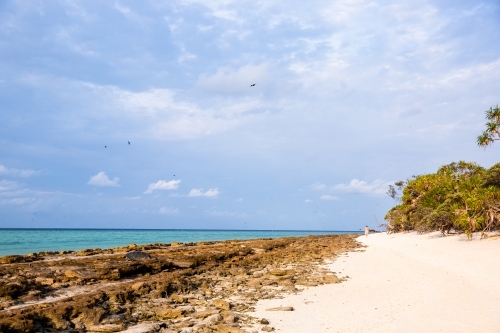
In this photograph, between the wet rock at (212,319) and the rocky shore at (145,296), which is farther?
the wet rock at (212,319)

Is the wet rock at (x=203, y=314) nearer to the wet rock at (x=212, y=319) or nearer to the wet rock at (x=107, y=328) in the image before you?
the wet rock at (x=212, y=319)

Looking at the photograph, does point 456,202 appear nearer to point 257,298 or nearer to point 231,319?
point 257,298

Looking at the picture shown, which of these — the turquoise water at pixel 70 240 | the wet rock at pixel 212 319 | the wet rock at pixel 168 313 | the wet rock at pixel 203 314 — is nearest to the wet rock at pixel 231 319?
the wet rock at pixel 212 319

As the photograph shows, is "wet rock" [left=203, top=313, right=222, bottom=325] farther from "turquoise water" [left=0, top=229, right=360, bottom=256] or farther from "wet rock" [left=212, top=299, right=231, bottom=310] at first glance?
"turquoise water" [left=0, top=229, right=360, bottom=256]

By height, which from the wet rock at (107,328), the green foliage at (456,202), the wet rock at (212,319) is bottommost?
the wet rock at (107,328)

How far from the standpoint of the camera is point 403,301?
969 cm

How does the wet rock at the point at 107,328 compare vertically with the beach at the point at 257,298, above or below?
below

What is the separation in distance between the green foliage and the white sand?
200 inches

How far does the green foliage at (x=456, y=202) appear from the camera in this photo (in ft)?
66.8

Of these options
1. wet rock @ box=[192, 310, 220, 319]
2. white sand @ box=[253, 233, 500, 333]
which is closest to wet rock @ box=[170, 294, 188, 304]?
wet rock @ box=[192, 310, 220, 319]

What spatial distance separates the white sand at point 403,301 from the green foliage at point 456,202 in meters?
5.09

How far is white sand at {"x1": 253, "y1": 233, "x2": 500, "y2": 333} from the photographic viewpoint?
768 cm

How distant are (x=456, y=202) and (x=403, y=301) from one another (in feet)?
59.9

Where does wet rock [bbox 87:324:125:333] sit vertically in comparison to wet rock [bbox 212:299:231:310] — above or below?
below
